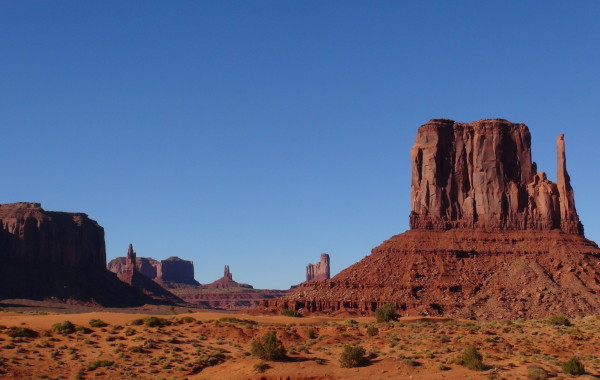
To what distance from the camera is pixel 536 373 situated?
5094 centimetres

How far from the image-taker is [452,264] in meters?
119

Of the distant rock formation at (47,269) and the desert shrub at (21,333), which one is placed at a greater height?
the distant rock formation at (47,269)

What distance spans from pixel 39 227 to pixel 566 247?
113m

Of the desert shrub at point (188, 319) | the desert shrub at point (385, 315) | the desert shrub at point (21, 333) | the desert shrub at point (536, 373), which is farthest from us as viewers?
the desert shrub at point (385, 315)

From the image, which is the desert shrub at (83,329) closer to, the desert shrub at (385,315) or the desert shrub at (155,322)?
the desert shrub at (155,322)

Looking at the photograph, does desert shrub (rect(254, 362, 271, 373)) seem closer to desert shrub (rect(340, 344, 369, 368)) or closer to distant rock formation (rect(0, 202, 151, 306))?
desert shrub (rect(340, 344, 369, 368))

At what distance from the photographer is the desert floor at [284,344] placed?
175ft

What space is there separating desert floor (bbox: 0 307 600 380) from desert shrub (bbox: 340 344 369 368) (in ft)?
1.39

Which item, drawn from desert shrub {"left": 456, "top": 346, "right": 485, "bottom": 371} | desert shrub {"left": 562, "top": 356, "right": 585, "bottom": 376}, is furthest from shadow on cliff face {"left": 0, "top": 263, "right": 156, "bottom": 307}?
desert shrub {"left": 562, "top": 356, "right": 585, "bottom": 376}

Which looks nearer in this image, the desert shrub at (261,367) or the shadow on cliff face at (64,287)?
the desert shrub at (261,367)

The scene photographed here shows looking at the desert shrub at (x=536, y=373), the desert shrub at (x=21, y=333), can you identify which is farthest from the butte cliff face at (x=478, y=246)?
the desert shrub at (x=21, y=333)

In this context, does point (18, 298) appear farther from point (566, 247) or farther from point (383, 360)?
→ point (383, 360)

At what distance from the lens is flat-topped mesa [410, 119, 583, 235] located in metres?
125

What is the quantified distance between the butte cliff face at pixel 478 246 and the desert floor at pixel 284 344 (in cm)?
4022
